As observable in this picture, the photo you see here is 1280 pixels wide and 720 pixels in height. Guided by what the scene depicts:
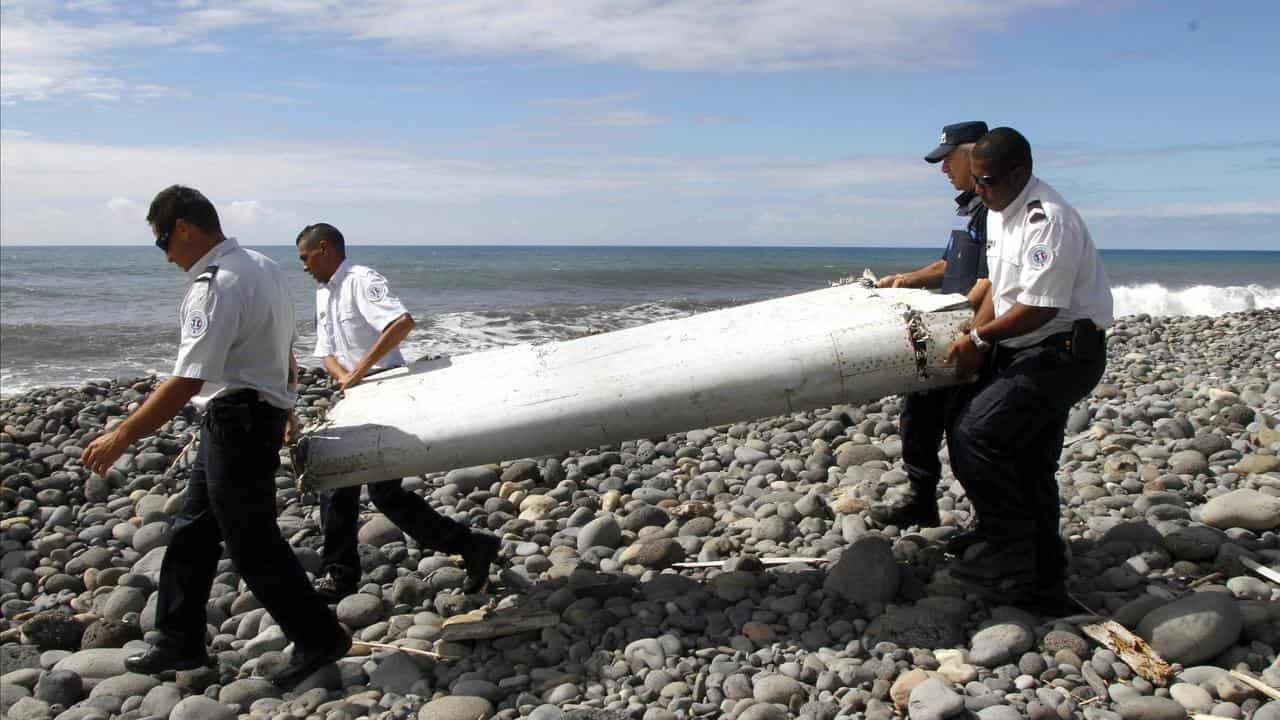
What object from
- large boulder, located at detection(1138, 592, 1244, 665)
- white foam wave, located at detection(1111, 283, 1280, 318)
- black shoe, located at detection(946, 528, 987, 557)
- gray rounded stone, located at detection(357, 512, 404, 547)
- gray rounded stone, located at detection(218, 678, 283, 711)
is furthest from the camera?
white foam wave, located at detection(1111, 283, 1280, 318)

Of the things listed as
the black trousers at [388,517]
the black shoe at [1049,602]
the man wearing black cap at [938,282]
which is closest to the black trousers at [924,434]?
the man wearing black cap at [938,282]

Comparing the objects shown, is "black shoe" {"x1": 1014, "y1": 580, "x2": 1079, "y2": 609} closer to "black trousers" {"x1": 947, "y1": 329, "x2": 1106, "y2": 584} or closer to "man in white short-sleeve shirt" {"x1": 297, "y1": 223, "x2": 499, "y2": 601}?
"black trousers" {"x1": 947, "y1": 329, "x2": 1106, "y2": 584}

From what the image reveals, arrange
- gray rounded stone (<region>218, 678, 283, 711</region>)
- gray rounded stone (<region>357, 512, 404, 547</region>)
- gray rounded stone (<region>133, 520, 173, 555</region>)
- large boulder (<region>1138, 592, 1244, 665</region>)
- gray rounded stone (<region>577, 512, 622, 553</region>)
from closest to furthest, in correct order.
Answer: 1. large boulder (<region>1138, 592, 1244, 665</region>)
2. gray rounded stone (<region>218, 678, 283, 711</region>)
3. gray rounded stone (<region>577, 512, 622, 553</region>)
4. gray rounded stone (<region>357, 512, 404, 547</region>)
5. gray rounded stone (<region>133, 520, 173, 555</region>)

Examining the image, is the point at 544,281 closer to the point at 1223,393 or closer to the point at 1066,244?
the point at 1223,393

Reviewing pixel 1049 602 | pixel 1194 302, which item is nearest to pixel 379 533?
pixel 1049 602

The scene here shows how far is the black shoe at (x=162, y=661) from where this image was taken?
409cm

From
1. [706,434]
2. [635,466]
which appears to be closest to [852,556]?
[635,466]

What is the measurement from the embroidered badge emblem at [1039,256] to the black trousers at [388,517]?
281 centimetres

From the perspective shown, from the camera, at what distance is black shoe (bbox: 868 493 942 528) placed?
5.15 meters

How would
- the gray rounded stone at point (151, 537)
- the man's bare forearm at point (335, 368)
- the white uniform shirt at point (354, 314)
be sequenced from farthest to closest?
1. the gray rounded stone at point (151, 537)
2. the man's bare forearm at point (335, 368)
3. the white uniform shirt at point (354, 314)

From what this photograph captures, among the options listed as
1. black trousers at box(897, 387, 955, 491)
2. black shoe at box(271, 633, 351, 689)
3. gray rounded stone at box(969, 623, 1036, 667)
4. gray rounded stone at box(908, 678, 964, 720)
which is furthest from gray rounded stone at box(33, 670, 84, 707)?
black trousers at box(897, 387, 955, 491)

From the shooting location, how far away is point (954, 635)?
3926 millimetres

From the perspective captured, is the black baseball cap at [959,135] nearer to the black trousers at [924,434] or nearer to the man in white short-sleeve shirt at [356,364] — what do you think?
the black trousers at [924,434]

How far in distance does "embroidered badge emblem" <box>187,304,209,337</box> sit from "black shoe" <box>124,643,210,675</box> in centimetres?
138
